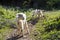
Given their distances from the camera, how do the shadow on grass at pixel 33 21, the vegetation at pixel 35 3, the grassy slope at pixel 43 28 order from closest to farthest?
the grassy slope at pixel 43 28 < the shadow on grass at pixel 33 21 < the vegetation at pixel 35 3

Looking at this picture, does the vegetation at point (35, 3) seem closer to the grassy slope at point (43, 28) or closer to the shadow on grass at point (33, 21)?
the grassy slope at point (43, 28)

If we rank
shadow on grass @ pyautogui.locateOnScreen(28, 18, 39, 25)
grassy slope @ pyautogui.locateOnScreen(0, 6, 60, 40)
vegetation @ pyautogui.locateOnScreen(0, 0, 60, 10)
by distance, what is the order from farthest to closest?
vegetation @ pyautogui.locateOnScreen(0, 0, 60, 10) < shadow on grass @ pyautogui.locateOnScreen(28, 18, 39, 25) < grassy slope @ pyautogui.locateOnScreen(0, 6, 60, 40)

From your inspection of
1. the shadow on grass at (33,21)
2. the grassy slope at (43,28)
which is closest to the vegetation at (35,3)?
the grassy slope at (43,28)

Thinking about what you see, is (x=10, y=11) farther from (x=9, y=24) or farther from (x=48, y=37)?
(x=48, y=37)

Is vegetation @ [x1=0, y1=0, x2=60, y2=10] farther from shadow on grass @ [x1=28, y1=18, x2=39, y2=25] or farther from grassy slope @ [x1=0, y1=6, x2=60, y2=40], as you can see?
shadow on grass @ [x1=28, y1=18, x2=39, y2=25]

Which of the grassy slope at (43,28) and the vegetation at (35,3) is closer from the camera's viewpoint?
the grassy slope at (43,28)

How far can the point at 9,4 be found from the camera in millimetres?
21641

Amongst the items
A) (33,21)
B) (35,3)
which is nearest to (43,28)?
→ (33,21)

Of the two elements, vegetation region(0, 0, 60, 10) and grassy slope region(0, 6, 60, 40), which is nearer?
grassy slope region(0, 6, 60, 40)

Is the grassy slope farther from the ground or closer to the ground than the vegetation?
closer to the ground

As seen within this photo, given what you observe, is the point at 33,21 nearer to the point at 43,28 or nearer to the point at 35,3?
the point at 43,28

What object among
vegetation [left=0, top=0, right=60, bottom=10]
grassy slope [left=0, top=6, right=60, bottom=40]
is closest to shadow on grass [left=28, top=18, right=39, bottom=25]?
grassy slope [left=0, top=6, right=60, bottom=40]

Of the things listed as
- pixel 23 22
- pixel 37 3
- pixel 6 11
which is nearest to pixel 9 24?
pixel 23 22

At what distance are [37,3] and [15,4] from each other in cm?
188
